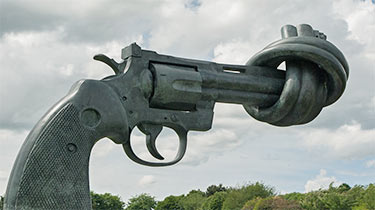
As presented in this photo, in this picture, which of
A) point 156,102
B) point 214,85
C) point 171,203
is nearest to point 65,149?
point 156,102

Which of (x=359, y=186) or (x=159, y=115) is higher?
(x=359, y=186)

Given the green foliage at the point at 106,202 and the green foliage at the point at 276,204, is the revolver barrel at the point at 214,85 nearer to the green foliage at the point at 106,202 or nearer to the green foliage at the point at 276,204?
the green foliage at the point at 276,204

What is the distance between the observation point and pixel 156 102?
4.14m

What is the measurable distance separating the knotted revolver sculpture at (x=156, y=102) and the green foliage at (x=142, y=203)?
50441 millimetres

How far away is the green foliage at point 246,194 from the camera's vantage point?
4056 cm

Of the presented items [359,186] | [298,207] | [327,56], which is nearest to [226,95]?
[327,56]

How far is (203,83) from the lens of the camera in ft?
14.3

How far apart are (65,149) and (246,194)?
1516 inches

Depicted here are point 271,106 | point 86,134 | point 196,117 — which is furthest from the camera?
point 271,106

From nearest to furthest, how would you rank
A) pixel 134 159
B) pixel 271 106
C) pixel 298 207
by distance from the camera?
pixel 134 159 < pixel 271 106 < pixel 298 207

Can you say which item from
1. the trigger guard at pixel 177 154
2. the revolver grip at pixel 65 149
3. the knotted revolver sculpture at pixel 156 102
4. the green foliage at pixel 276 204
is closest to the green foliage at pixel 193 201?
the green foliage at pixel 276 204

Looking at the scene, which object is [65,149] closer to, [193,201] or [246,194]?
[246,194]

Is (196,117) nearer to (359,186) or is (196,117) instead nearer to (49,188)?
(49,188)

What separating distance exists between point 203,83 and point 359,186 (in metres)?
36.0
